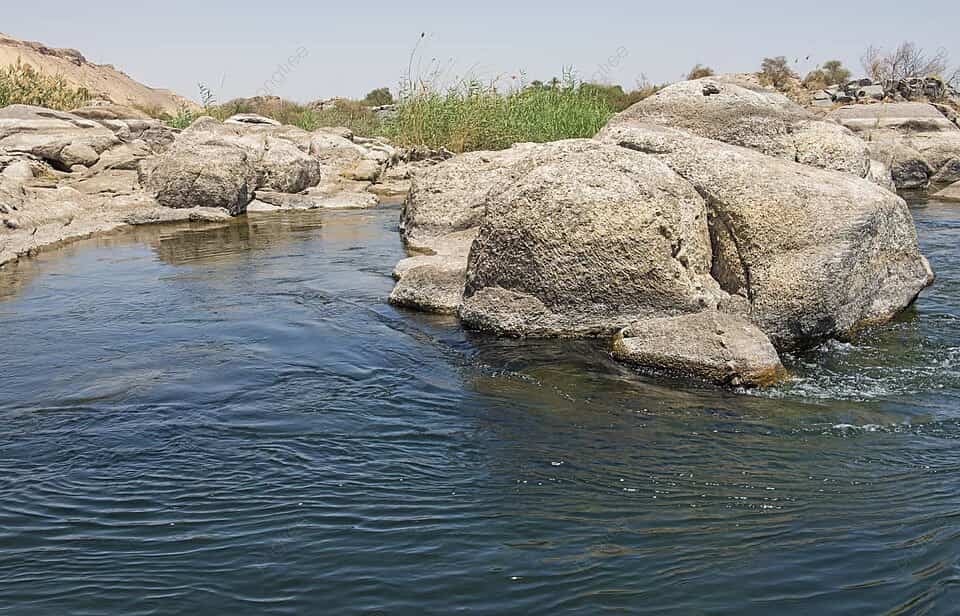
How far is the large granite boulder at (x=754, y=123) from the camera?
8.98 meters

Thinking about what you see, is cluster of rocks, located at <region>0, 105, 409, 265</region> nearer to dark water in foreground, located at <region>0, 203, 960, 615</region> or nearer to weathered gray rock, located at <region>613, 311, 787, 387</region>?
→ dark water in foreground, located at <region>0, 203, 960, 615</region>

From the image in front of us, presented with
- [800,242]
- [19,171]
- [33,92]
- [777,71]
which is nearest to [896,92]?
[777,71]

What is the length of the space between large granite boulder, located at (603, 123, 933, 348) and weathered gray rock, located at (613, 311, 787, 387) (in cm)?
47

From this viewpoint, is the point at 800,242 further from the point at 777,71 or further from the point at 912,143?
the point at 777,71

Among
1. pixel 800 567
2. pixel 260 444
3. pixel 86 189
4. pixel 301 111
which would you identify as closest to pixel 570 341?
pixel 260 444

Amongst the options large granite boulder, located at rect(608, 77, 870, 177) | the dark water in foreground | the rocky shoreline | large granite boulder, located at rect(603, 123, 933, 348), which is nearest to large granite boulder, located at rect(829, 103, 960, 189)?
large granite boulder, located at rect(608, 77, 870, 177)

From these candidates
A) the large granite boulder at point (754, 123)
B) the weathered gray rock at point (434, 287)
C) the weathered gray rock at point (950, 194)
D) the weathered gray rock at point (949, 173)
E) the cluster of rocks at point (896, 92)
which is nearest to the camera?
the weathered gray rock at point (434, 287)

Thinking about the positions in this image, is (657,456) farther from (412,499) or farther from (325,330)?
(325,330)

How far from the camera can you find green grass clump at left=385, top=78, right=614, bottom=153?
19969 mm

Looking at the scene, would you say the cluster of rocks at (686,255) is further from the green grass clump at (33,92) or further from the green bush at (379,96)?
the green bush at (379,96)

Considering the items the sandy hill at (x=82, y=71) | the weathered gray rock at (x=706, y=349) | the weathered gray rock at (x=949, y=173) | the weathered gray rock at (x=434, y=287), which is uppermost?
the sandy hill at (x=82, y=71)

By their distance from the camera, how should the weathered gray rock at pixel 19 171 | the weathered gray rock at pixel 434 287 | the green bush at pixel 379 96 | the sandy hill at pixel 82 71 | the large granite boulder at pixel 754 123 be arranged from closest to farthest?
1. the weathered gray rock at pixel 434 287
2. the large granite boulder at pixel 754 123
3. the weathered gray rock at pixel 19 171
4. the green bush at pixel 379 96
5. the sandy hill at pixel 82 71

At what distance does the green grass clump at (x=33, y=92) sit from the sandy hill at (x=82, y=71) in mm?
27167

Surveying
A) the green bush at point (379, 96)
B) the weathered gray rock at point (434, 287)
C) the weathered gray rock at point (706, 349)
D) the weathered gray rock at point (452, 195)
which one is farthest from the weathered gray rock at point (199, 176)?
the green bush at point (379, 96)
